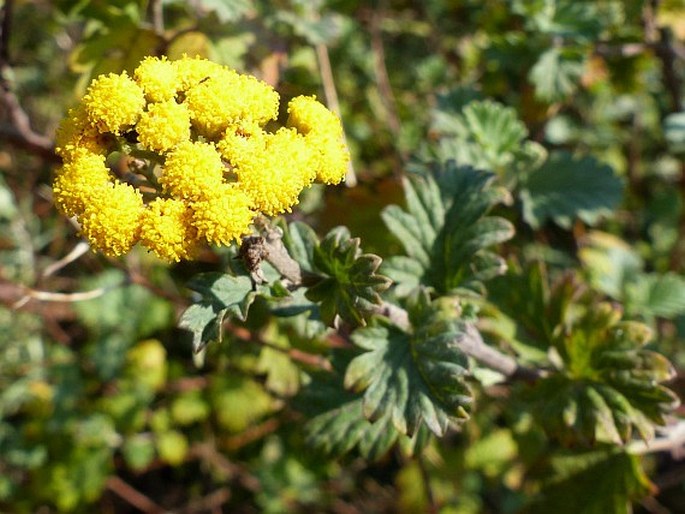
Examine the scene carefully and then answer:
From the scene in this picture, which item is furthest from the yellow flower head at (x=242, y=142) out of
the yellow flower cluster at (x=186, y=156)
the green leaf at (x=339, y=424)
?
the green leaf at (x=339, y=424)

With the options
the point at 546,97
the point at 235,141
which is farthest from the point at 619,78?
the point at 235,141

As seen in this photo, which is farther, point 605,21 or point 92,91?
point 605,21

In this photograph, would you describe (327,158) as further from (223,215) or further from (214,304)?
(214,304)

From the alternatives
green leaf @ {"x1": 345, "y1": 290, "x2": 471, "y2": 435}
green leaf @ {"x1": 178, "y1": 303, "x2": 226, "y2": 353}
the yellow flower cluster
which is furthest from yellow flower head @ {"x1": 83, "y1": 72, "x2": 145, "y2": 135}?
green leaf @ {"x1": 345, "y1": 290, "x2": 471, "y2": 435}

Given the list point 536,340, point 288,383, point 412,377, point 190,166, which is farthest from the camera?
point 288,383

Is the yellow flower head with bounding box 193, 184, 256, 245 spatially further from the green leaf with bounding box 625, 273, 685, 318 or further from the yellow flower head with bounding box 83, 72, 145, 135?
the green leaf with bounding box 625, 273, 685, 318

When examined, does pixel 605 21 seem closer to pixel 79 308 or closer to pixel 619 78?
pixel 619 78

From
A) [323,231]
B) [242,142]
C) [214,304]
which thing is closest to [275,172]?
[242,142]
